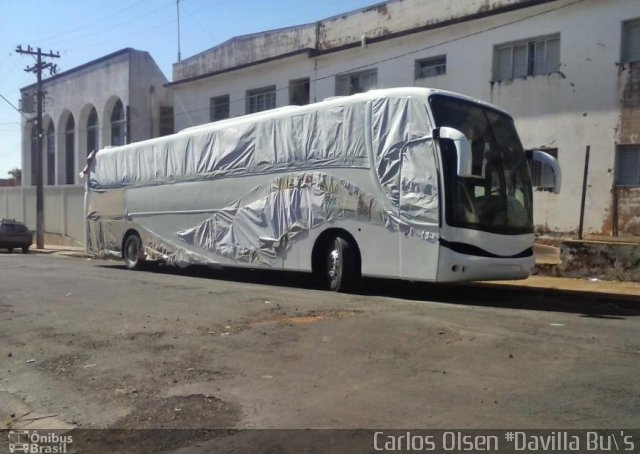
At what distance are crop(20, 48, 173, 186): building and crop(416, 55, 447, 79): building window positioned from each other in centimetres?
1766

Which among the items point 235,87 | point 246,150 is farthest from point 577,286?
point 235,87

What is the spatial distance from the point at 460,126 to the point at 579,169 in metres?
7.79

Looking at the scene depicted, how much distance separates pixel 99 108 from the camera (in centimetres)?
3566

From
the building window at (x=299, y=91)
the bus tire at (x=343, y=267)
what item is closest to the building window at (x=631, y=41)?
the bus tire at (x=343, y=267)

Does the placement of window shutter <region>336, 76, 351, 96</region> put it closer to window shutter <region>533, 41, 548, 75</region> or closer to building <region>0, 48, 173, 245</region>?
window shutter <region>533, 41, 548, 75</region>

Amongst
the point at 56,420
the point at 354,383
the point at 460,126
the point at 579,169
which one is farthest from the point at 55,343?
the point at 579,169

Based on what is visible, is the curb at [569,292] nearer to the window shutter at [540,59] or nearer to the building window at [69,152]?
the window shutter at [540,59]

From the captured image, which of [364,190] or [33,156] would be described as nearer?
[364,190]

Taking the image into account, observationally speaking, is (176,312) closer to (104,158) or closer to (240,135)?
(240,135)

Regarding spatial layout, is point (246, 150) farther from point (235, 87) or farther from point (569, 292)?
point (235, 87)

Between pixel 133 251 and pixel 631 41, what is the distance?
1475 centimetres

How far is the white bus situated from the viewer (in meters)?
10.1

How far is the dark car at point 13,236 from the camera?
1154 inches

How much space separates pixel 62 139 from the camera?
40312 millimetres
